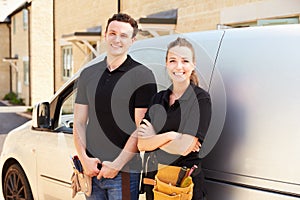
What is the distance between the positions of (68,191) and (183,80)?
5.93 ft

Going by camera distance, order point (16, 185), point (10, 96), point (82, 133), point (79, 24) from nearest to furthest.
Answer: point (82, 133), point (16, 185), point (79, 24), point (10, 96)

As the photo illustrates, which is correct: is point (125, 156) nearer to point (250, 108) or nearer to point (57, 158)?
point (250, 108)

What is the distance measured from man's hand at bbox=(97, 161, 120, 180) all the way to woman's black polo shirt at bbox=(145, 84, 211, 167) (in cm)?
37

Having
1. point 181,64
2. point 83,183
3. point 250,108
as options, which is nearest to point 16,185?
point 83,183

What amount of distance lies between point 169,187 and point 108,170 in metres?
0.55

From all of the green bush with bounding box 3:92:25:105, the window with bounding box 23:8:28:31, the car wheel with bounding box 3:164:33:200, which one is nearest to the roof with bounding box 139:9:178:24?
the car wheel with bounding box 3:164:33:200

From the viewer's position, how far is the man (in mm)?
2902

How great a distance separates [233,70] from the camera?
9.07ft

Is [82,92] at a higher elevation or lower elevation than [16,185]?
higher

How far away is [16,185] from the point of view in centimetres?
483

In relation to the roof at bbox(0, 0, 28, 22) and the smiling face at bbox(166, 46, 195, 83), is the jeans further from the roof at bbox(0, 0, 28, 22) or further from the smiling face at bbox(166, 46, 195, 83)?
the roof at bbox(0, 0, 28, 22)

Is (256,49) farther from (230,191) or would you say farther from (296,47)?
(230,191)

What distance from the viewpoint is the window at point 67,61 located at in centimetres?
2017

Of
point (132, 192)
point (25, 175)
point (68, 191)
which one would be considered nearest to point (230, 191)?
point (132, 192)
